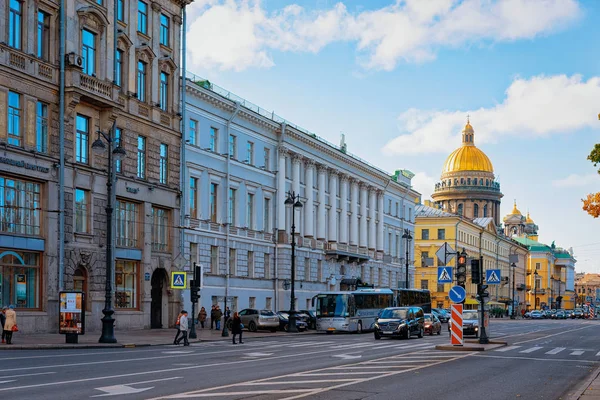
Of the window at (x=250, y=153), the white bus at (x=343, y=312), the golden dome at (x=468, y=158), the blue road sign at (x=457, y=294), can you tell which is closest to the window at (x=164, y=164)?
the window at (x=250, y=153)

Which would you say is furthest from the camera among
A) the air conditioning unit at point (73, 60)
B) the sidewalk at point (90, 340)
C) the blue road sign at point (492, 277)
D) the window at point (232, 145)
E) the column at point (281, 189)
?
the column at point (281, 189)

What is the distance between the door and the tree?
30020 mm

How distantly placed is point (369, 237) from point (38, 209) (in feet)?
169

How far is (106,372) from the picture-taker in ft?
70.8

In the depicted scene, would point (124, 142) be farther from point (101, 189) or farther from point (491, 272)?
point (491, 272)

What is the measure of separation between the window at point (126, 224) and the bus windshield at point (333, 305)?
528 inches

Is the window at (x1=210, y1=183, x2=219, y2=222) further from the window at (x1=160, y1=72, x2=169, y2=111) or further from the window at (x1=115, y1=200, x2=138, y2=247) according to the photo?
the window at (x1=115, y1=200, x2=138, y2=247)

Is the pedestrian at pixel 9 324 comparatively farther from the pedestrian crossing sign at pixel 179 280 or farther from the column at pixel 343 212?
the column at pixel 343 212

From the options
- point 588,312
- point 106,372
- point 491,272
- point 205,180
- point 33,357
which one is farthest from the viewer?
point 588,312

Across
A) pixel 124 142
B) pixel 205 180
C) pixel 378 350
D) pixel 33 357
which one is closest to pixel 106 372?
pixel 33 357

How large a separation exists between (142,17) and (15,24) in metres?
11.6

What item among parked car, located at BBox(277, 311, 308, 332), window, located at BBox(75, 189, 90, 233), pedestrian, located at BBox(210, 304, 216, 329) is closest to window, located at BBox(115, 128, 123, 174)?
window, located at BBox(75, 189, 90, 233)

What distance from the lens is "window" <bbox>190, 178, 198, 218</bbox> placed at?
185 ft

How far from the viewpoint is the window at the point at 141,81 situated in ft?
165
